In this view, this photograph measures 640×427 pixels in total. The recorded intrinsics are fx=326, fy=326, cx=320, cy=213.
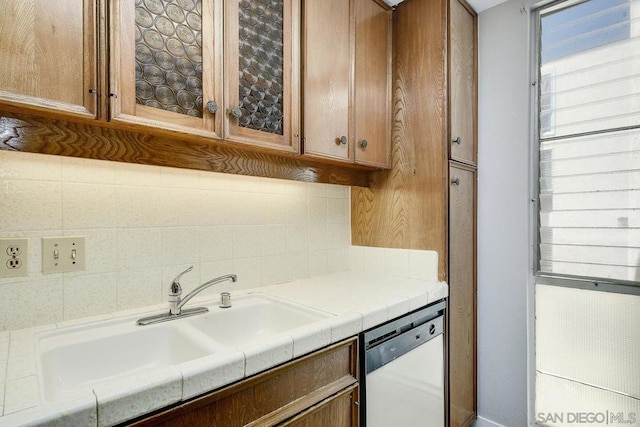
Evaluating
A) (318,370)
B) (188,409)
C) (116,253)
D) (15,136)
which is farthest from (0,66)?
(318,370)

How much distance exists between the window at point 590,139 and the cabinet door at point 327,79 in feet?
3.58

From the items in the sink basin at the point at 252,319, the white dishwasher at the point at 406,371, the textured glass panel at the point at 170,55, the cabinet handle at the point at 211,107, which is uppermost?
the textured glass panel at the point at 170,55

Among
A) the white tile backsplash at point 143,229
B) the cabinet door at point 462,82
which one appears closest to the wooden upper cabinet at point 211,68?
the white tile backsplash at point 143,229

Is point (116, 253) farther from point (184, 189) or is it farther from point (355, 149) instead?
point (355, 149)

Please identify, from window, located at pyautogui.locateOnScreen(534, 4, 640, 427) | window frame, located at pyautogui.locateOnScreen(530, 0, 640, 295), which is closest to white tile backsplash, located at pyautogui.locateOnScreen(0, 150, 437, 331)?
window frame, located at pyautogui.locateOnScreen(530, 0, 640, 295)

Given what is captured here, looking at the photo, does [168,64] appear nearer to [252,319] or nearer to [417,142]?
[252,319]

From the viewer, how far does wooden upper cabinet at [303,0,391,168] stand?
54.1 inches

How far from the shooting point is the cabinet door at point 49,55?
→ 749 millimetres

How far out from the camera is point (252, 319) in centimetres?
136

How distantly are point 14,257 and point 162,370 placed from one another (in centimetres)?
64

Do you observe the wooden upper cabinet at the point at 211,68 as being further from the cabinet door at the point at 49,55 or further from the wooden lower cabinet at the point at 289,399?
the wooden lower cabinet at the point at 289,399

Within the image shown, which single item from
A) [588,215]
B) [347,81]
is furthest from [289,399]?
[588,215]

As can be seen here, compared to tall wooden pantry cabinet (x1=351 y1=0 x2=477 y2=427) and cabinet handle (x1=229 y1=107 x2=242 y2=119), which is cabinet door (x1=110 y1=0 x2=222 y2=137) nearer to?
cabinet handle (x1=229 y1=107 x2=242 y2=119)

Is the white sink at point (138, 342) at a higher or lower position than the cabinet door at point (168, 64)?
lower
